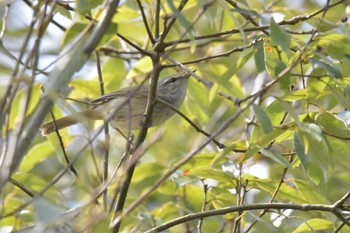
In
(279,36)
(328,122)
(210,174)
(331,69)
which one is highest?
(279,36)

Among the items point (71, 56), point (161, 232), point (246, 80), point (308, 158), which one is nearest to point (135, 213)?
point (161, 232)

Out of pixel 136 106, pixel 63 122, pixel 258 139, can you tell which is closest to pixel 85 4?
pixel 258 139

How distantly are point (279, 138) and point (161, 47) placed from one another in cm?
59

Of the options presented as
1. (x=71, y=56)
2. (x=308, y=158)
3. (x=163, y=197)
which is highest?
(x=71, y=56)

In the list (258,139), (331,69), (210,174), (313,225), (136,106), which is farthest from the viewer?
(136,106)

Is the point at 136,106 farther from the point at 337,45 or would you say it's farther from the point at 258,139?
the point at 337,45

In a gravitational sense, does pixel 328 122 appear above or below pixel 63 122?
below

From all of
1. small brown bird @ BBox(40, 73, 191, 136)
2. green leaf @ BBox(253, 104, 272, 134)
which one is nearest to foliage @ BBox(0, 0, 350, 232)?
green leaf @ BBox(253, 104, 272, 134)

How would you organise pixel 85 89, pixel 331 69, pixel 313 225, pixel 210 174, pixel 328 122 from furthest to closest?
pixel 85 89 < pixel 313 225 < pixel 210 174 < pixel 328 122 < pixel 331 69

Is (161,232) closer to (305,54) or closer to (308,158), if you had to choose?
(308,158)

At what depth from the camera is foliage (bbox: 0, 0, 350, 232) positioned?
2.23 meters

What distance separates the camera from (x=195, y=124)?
3.18m

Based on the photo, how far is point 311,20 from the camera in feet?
9.54

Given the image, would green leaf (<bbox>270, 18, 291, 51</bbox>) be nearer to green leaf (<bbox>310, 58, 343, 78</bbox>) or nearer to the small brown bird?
green leaf (<bbox>310, 58, 343, 78</bbox>)
